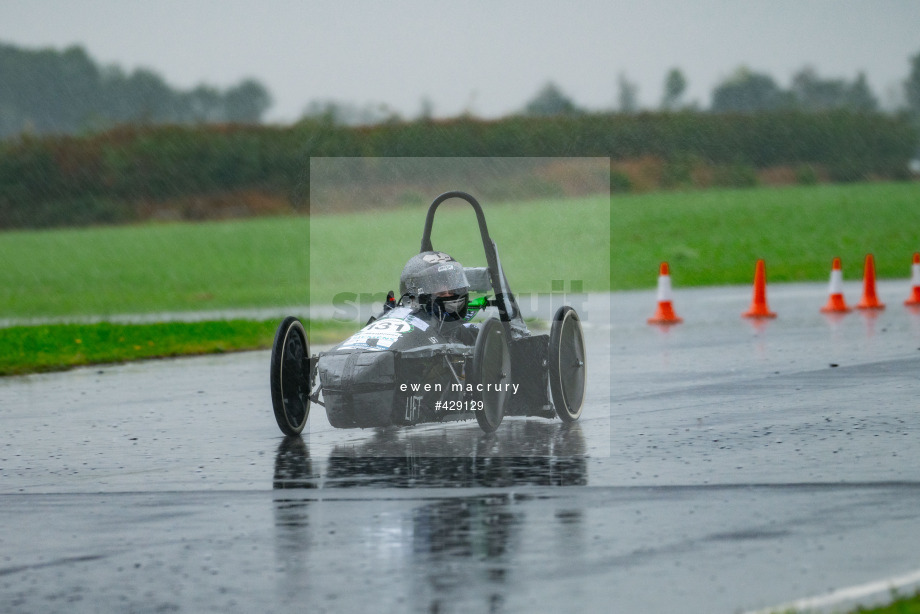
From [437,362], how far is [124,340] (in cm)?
986

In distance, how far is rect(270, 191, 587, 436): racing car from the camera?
32.9 ft

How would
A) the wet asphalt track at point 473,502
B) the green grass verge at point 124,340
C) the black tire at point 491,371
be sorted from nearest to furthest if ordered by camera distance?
1. the wet asphalt track at point 473,502
2. the black tire at point 491,371
3. the green grass verge at point 124,340

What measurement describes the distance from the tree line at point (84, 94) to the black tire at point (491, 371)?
7565cm

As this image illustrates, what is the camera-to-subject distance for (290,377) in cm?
1074

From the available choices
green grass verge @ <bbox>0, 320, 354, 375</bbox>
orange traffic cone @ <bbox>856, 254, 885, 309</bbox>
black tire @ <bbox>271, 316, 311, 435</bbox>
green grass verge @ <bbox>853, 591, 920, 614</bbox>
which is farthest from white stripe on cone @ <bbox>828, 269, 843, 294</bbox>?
green grass verge @ <bbox>853, 591, 920, 614</bbox>

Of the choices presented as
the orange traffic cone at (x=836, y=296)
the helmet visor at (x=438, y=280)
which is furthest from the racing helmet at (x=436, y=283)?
the orange traffic cone at (x=836, y=296)

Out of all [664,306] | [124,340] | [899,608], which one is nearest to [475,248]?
[664,306]

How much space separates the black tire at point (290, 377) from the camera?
10.6 m

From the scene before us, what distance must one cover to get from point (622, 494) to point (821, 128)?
2166 inches

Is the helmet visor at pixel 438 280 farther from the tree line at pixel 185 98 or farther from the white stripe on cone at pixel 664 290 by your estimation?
the tree line at pixel 185 98

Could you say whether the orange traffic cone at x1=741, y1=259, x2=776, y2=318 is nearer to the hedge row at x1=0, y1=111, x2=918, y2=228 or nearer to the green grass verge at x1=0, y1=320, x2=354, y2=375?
the green grass verge at x1=0, y1=320, x2=354, y2=375

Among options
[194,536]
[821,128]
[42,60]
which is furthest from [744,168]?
[42,60]

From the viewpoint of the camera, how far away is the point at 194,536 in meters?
7.57

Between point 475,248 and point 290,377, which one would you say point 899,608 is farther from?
point 475,248
